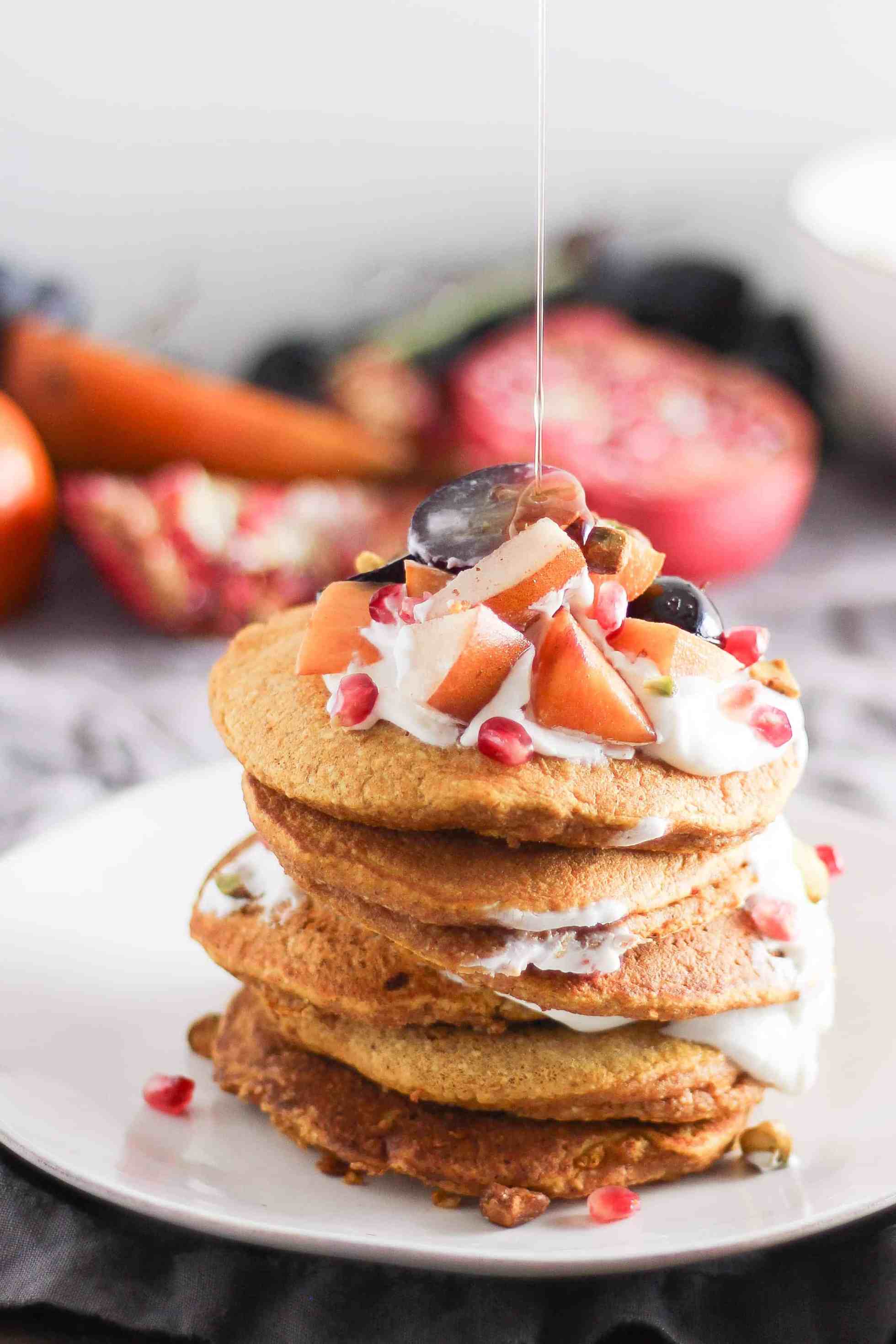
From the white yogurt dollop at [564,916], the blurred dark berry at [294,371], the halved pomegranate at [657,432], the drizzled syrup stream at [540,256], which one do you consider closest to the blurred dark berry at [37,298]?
the blurred dark berry at [294,371]

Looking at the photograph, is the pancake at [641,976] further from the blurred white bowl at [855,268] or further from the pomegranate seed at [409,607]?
the blurred white bowl at [855,268]

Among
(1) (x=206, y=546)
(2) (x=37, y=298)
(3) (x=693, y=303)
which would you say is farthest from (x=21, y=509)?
(3) (x=693, y=303)

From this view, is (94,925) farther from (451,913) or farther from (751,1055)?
(751,1055)

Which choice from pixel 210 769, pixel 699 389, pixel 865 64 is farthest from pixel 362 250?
pixel 210 769

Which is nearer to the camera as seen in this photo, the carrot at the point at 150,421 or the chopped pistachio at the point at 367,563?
the chopped pistachio at the point at 367,563

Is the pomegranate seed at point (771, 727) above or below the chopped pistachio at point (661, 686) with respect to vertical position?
below

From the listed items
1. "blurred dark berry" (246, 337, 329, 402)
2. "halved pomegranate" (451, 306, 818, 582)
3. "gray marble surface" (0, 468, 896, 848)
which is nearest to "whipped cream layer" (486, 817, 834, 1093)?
"gray marble surface" (0, 468, 896, 848)

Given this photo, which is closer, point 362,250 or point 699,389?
point 699,389

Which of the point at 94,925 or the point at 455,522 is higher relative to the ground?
the point at 455,522
